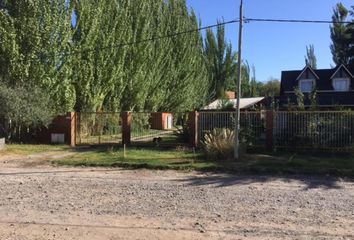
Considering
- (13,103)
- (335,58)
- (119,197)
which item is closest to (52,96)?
(13,103)

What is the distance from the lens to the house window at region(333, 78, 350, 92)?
39625 mm

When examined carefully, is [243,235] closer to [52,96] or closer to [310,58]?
[52,96]

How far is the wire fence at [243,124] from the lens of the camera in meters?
23.8

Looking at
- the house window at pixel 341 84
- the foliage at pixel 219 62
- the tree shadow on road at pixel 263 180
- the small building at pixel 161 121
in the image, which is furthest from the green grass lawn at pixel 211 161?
the foliage at pixel 219 62

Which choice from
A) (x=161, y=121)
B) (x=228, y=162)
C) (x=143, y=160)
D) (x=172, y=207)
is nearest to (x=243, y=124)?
(x=228, y=162)

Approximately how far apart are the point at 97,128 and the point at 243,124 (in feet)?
36.6

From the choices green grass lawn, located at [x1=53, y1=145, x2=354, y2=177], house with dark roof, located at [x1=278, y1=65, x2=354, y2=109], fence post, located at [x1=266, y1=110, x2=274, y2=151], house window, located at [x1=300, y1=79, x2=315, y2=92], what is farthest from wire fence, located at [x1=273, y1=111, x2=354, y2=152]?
house window, located at [x1=300, y1=79, x2=315, y2=92]

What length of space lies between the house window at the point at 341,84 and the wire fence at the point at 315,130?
1770cm

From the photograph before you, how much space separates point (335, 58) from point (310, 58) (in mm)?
13470

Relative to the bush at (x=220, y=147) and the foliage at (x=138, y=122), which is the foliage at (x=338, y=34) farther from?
the bush at (x=220, y=147)

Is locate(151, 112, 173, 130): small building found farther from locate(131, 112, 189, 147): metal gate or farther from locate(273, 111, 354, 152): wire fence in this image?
locate(273, 111, 354, 152): wire fence

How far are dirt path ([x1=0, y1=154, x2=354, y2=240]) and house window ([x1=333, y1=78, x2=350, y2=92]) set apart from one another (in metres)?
26.1

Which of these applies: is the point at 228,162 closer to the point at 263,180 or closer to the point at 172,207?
the point at 263,180

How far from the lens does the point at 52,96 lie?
28.8m
